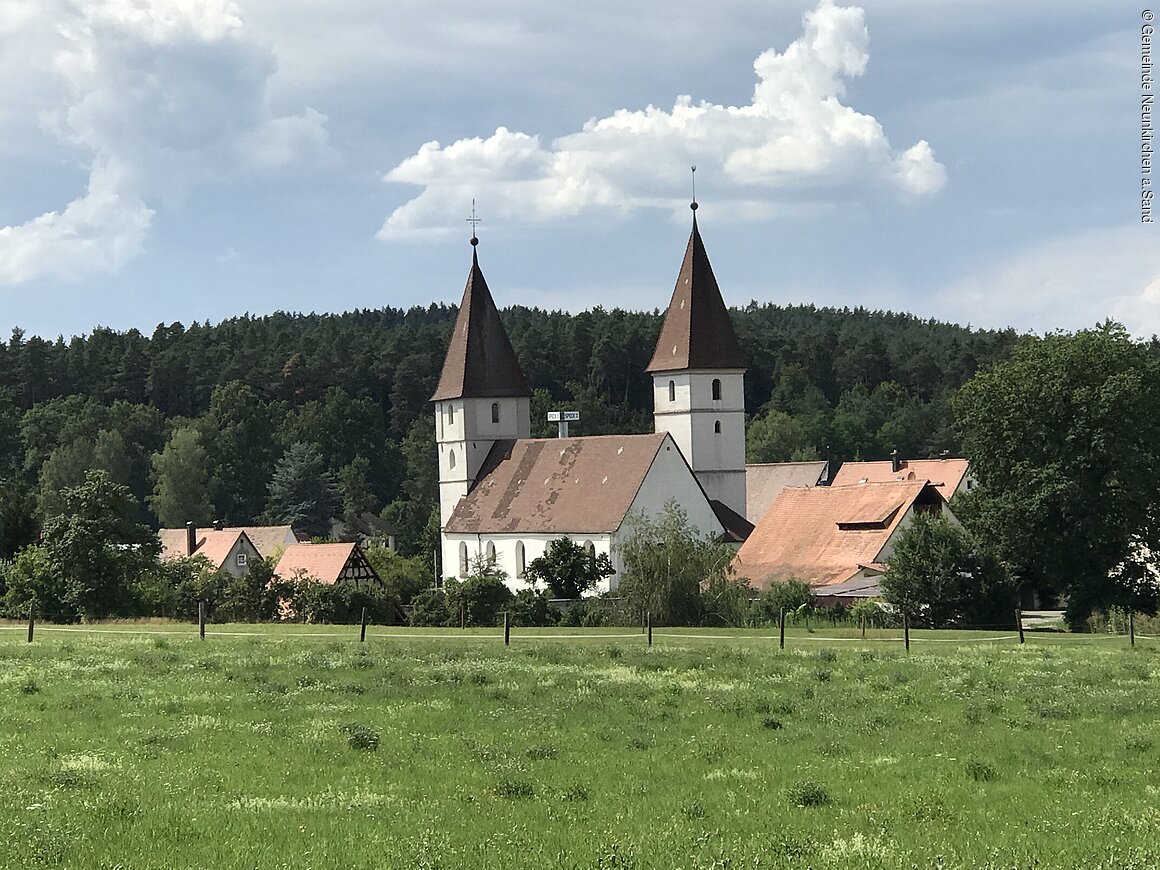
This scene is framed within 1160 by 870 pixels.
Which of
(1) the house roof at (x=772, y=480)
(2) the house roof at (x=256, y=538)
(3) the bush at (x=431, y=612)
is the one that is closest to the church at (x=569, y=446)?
(3) the bush at (x=431, y=612)

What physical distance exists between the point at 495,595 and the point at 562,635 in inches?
451

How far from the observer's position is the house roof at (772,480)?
97.3 m

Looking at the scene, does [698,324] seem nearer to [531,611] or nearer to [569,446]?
[569,446]

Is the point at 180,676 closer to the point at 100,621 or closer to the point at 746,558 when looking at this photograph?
the point at 100,621

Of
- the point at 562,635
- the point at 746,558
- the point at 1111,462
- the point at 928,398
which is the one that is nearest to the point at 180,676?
the point at 562,635

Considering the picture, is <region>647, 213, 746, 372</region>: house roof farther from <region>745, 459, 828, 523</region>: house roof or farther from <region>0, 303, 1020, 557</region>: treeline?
<region>0, 303, 1020, 557</region>: treeline

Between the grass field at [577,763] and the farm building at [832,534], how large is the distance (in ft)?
105

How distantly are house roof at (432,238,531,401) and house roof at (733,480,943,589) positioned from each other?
61.4 feet

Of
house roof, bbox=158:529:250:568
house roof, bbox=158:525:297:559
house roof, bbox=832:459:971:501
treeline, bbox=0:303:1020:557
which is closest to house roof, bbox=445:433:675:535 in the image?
house roof, bbox=158:529:250:568

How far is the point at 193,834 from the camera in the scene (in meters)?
12.9

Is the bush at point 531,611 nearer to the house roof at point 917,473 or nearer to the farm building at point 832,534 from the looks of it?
the farm building at point 832,534

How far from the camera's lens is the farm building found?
6106 centimetres

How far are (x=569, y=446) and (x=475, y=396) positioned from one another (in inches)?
320

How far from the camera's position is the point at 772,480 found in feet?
328
